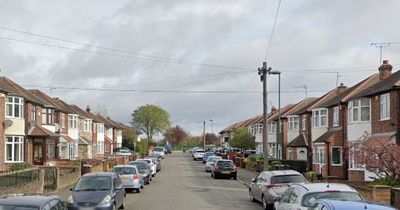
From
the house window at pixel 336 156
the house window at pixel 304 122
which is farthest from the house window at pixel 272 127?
the house window at pixel 336 156

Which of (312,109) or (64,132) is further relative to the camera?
(64,132)

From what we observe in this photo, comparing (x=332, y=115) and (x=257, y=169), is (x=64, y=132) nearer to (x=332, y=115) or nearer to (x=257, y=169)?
(x=257, y=169)

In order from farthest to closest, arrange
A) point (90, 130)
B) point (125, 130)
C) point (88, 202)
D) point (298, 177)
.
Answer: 1. point (125, 130)
2. point (90, 130)
3. point (298, 177)
4. point (88, 202)

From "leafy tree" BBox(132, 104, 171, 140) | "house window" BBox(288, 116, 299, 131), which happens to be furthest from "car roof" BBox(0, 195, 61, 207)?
"leafy tree" BBox(132, 104, 171, 140)

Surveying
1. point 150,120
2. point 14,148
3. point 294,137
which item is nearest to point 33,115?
point 14,148

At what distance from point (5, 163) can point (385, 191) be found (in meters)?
27.2

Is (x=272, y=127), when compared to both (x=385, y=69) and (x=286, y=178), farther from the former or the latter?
(x=286, y=178)

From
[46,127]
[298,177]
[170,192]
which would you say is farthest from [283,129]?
[298,177]

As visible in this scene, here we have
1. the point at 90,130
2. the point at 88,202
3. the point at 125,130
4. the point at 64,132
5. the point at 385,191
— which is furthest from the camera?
the point at 125,130

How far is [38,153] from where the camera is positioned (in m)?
47.1

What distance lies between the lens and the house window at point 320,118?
43.9 metres

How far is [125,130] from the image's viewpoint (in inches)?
4313

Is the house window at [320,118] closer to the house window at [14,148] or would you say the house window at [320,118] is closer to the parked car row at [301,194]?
the parked car row at [301,194]

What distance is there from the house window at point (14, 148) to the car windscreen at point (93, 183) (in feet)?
72.0
